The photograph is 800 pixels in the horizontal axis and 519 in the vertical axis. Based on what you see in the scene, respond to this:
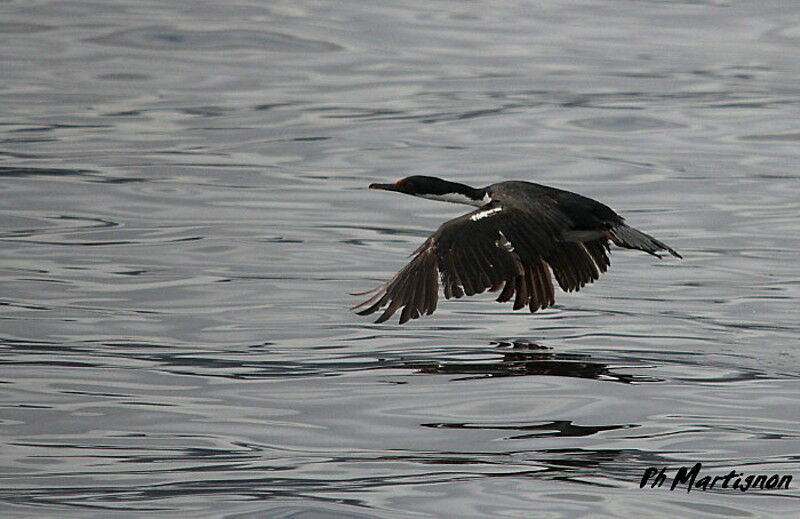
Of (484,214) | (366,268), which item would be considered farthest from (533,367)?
(366,268)

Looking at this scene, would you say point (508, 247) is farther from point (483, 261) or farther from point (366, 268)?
point (366, 268)

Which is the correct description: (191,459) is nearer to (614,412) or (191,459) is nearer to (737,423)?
(614,412)

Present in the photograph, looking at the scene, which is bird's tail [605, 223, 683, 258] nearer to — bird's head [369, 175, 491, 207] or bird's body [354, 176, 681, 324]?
bird's body [354, 176, 681, 324]

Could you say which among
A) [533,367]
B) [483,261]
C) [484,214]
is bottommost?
[533,367]

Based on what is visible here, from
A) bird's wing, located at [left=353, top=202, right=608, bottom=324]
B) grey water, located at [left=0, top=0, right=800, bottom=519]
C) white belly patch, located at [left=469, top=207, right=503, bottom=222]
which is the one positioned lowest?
grey water, located at [left=0, top=0, right=800, bottom=519]

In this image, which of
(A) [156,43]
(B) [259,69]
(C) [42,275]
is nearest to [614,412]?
(C) [42,275]

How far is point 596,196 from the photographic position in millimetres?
13906

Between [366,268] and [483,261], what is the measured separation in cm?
284

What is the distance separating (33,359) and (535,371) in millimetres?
2603

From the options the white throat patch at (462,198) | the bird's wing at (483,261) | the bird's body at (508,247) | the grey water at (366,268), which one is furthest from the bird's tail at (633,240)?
the white throat patch at (462,198)

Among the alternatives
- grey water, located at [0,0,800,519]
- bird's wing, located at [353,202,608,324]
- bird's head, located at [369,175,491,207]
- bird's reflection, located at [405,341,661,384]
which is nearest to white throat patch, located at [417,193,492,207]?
bird's head, located at [369,175,491,207]

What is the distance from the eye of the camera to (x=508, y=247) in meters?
8.87

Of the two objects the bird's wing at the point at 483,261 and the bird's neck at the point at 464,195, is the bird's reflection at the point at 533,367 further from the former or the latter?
the bird's neck at the point at 464,195

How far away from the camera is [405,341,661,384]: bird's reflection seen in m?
8.30
